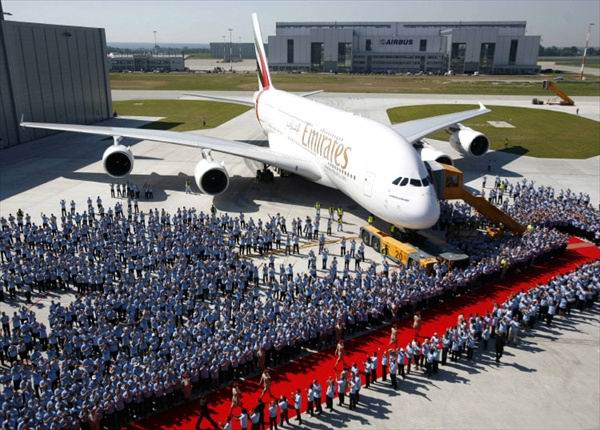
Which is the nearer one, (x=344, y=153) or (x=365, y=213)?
(x=344, y=153)

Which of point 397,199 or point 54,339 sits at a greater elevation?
point 397,199

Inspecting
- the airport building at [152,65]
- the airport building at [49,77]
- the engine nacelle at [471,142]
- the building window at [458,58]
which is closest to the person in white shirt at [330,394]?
the engine nacelle at [471,142]

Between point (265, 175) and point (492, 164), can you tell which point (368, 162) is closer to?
point (265, 175)

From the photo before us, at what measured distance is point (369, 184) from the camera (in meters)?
22.8

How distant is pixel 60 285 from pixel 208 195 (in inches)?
497

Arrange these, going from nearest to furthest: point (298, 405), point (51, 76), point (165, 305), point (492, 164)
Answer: point (298, 405), point (165, 305), point (492, 164), point (51, 76)

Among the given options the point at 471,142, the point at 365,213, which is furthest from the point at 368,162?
the point at 471,142

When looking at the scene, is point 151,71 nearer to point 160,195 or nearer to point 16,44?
point 16,44

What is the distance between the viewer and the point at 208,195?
103 feet

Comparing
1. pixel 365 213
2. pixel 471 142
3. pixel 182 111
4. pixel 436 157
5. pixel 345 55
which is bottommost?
pixel 365 213

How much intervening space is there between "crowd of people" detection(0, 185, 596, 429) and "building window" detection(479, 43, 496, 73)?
142441mm

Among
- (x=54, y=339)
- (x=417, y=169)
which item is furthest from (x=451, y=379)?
(x=54, y=339)

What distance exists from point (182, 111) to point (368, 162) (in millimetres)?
49901

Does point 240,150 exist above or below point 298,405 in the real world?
above
